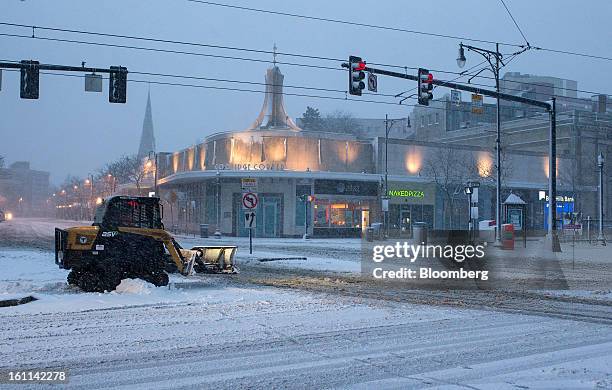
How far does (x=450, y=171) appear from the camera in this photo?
57688 mm

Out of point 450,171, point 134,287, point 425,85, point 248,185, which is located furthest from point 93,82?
point 450,171

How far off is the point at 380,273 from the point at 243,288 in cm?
603

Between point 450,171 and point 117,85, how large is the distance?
40396 mm

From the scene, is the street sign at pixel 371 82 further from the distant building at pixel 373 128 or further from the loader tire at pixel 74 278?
the distant building at pixel 373 128

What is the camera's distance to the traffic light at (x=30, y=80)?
70.4ft

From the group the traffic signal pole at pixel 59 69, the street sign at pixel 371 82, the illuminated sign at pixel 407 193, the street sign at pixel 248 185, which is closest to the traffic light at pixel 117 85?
the traffic signal pole at pixel 59 69

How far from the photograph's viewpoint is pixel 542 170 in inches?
2608

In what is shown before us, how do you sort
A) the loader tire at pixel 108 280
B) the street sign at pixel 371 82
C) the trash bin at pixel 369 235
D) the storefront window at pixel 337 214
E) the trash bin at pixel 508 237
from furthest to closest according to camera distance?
the storefront window at pixel 337 214, the trash bin at pixel 369 235, the trash bin at pixel 508 237, the street sign at pixel 371 82, the loader tire at pixel 108 280

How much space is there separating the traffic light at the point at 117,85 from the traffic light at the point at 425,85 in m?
10.5

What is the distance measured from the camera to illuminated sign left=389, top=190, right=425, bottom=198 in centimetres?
5566

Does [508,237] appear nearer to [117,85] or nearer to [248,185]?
[248,185]

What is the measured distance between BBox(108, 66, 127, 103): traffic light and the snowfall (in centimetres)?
902

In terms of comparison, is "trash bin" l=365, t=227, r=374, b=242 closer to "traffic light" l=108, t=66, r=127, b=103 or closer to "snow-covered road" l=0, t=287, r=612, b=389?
"traffic light" l=108, t=66, r=127, b=103

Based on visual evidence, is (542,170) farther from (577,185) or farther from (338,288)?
(338,288)
